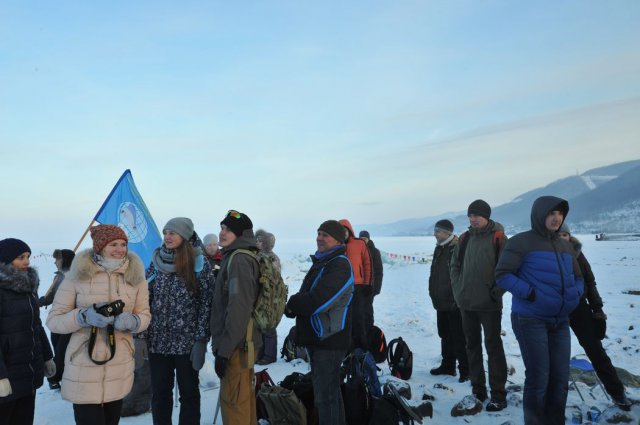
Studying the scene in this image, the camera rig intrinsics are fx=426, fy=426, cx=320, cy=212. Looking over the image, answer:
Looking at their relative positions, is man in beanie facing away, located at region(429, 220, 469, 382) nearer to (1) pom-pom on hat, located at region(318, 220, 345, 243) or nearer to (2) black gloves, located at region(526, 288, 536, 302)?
(2) black gloves, located at region(526, 288, 536, 302)

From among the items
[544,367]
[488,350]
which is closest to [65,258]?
[488,350]

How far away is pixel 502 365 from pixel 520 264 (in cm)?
149

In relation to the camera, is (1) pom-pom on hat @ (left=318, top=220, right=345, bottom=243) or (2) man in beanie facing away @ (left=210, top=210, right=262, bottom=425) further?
(1) pom-pom on hat @ (left=318, top=220, right=345, bottom=243)

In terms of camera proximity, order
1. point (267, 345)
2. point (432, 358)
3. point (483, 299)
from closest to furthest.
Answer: point (483, 299), point (267, 345), point (432, 358)

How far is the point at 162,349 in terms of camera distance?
3.67 meters

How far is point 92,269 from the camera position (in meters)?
3.20

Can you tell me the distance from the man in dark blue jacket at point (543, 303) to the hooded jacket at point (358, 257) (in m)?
3.02

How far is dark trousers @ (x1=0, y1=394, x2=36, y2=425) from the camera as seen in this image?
322 centimetres

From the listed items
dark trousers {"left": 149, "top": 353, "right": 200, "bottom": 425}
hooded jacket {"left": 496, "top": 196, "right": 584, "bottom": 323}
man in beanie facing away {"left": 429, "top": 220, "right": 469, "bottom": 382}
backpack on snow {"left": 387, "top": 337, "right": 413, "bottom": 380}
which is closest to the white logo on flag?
dark trousers {"left": 149, "top": 353, "right": 200, "bottom": 425}

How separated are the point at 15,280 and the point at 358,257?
462cm

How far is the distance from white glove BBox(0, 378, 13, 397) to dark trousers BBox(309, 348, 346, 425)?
91.5 inches

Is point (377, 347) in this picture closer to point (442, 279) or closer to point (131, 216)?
point (442, 279)

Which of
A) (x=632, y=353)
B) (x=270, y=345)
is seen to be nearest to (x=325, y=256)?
(x=270, y=345)

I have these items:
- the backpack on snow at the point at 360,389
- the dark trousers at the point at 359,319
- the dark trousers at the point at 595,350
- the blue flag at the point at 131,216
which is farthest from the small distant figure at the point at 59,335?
the dark trousers at the point at 595,350
